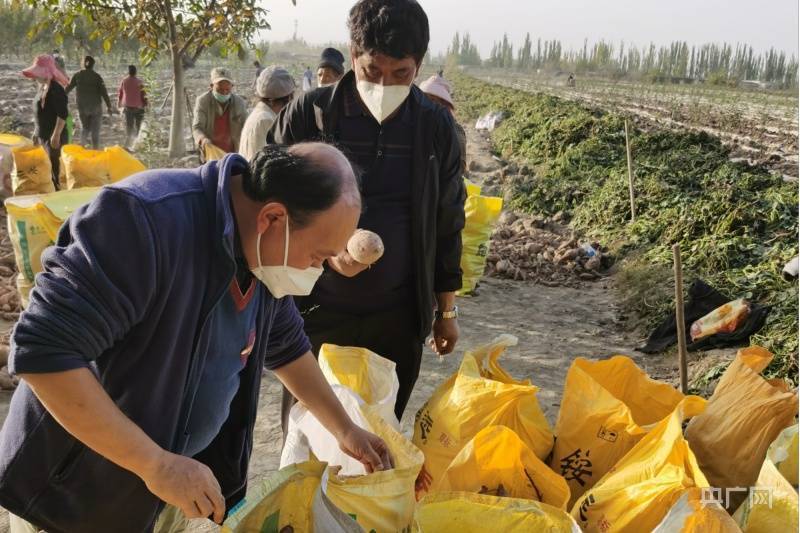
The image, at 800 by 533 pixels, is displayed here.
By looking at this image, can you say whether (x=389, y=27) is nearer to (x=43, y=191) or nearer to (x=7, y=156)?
(x=43, y=191)

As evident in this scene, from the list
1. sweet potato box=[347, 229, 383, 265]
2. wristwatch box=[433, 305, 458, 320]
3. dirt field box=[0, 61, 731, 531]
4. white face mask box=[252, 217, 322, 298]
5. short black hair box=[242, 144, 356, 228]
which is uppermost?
short black hair box=[242, 144, 356, 228]

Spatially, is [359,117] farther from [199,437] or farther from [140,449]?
[140,449]

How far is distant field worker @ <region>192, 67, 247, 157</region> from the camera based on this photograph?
5.55m

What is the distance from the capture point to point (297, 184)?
1.23 m

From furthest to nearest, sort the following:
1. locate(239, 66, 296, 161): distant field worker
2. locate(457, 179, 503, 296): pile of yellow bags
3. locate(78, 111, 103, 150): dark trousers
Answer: locate(78, 111, 103, 150): dark trousers < locate(457, 179, 503, 296): pile of yellow bags < locate(239, 66, 296, 161): distant field worker

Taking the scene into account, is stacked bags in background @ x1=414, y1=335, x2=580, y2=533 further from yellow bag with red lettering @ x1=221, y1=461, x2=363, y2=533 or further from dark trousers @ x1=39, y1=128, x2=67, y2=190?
dark trousers @ x1=39, y1=128, x2=67, y2=190

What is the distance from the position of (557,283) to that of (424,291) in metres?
4.44

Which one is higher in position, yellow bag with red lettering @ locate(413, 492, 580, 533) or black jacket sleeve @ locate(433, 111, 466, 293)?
black jacket sleeve @ locate(433, 111, 466, 293)

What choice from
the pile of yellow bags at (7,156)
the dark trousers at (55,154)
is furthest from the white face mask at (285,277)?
the dark trousers at (55,154)

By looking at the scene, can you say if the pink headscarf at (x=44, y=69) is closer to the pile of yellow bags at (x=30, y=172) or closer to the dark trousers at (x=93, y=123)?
the pile of yellow bags at (x=30, y=172)

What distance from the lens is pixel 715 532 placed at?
1.48 meters

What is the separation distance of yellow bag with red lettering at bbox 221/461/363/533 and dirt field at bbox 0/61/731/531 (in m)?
1.52

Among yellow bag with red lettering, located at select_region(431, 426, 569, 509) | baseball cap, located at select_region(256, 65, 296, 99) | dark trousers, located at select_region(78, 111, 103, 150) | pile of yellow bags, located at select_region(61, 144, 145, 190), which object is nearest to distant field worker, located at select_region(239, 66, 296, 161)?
baseball cap, located at select_region(256, 65, 296, 99)

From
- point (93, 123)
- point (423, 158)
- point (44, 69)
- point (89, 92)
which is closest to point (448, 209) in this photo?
point (423, 158)
